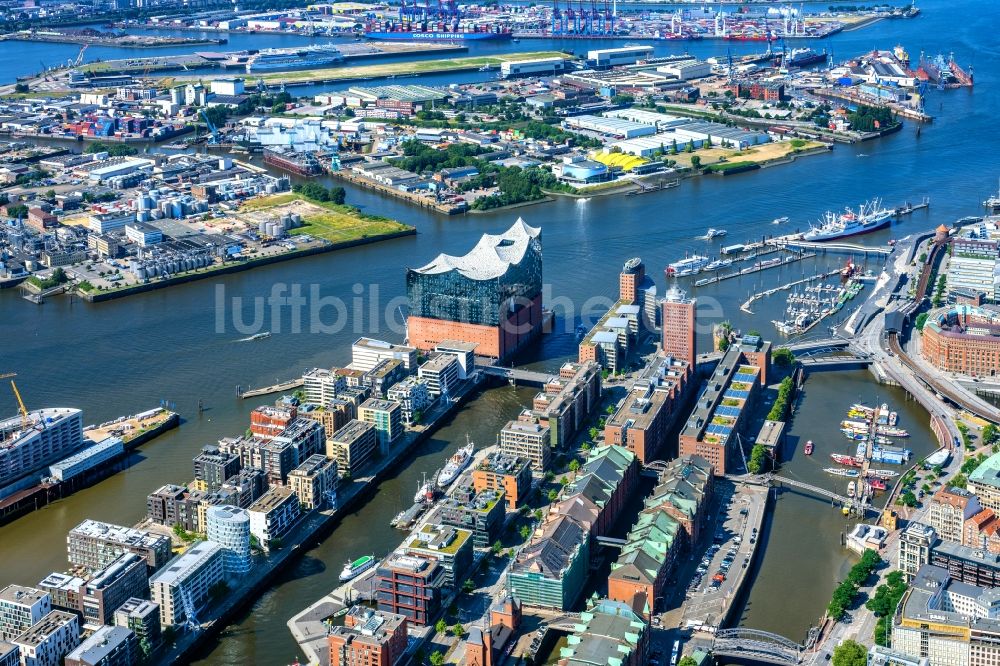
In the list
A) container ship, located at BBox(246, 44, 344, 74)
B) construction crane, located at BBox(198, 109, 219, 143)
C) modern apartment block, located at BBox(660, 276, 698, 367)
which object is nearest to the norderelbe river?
modern apartment block, located at BBox(660, 276, 698, 367)

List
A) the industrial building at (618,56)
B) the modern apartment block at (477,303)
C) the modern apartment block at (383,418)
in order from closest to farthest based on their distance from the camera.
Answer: the modern apartment block at (383,418), the modern apartment block at (477,303), the industrial building at (618,56)

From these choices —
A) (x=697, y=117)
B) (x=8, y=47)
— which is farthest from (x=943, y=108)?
(x=8, y=47)

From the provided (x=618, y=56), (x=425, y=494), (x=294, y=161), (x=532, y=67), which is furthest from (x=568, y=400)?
(x=618, y=56)

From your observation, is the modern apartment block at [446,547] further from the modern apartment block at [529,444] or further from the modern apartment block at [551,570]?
the modern apartment block at [529,444]

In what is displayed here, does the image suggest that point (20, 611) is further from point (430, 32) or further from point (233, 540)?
point (430, 32)

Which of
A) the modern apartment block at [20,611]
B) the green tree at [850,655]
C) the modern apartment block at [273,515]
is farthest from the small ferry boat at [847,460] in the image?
the modern apartment block at [20,611]

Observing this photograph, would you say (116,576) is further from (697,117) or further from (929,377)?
(697,117)
